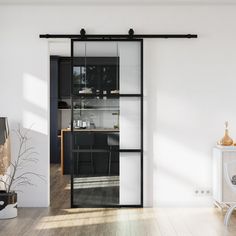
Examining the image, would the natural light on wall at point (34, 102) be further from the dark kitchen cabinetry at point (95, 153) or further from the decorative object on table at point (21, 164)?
the dark kitchen cabinetry at point (95, 153)

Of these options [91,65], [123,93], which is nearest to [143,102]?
[123,93]

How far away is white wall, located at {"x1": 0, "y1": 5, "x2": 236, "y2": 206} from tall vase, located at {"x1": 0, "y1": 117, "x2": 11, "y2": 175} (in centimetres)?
42

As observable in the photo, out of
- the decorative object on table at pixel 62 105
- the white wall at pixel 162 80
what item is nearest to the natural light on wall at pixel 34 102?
the white wall at pixel 162 80

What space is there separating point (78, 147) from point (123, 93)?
0.96 metres

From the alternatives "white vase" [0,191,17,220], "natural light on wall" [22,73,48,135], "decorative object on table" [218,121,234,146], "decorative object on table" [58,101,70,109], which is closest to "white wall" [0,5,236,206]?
"natural light on wall" [22,73,48,135]

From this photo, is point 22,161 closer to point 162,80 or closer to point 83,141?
point 83,141

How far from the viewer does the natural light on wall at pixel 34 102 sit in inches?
274

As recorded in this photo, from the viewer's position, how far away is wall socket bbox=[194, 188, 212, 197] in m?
6.98

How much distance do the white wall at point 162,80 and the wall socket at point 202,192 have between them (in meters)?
0.06

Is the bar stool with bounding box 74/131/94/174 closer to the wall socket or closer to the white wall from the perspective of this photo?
the white wall

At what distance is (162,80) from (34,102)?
69.5 inches

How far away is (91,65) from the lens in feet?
22.9

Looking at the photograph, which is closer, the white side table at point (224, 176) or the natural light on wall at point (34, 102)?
the white side table at point (224, 176)

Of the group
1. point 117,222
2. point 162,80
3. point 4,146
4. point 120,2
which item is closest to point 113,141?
point 162,80
